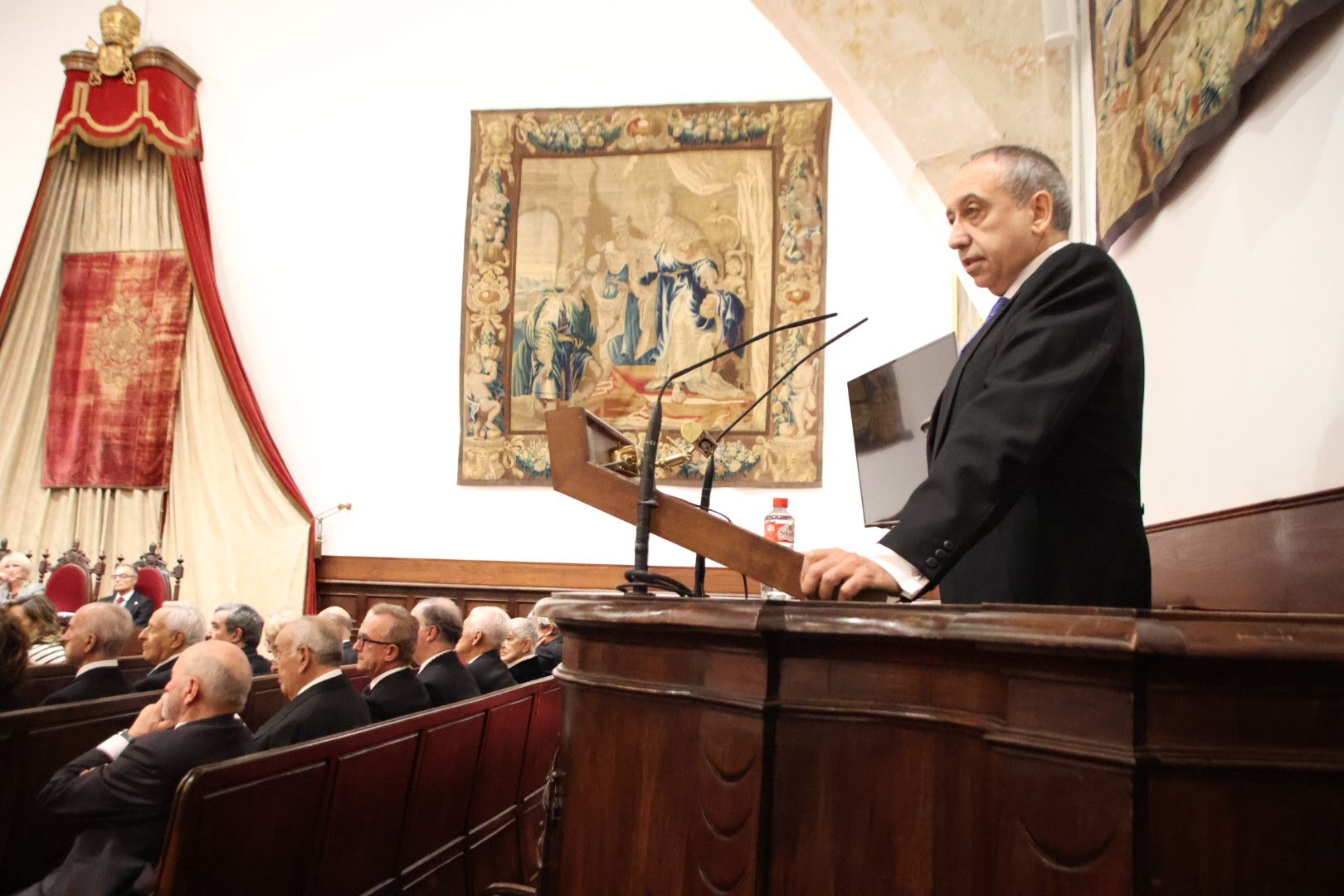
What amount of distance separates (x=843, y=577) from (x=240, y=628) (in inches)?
192

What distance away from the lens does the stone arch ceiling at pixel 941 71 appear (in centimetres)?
429

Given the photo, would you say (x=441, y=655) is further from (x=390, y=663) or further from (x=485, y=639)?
(x=485, y=639)

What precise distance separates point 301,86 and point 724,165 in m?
4.13

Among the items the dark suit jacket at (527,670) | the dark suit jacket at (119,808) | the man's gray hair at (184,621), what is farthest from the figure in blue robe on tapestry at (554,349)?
the dark suit jacket at (119,808)

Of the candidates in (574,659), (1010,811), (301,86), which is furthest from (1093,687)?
(301,86)

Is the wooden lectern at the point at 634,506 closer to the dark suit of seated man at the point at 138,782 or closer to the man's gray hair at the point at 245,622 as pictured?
the dark suit of seated man at the point at 138,782

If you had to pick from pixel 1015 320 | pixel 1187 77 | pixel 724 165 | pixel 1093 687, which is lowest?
pixel 1093 687

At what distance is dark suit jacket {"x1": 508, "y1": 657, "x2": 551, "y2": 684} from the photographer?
5.69 metres

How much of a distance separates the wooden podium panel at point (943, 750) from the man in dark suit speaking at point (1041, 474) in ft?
0.63

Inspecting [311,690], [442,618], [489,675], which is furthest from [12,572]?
[311,690]

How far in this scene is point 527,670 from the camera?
5.73 m

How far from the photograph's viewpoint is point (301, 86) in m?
9.82

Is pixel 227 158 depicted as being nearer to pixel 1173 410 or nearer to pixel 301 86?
pixel 301 86

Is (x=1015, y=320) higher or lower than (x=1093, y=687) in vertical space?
higher
